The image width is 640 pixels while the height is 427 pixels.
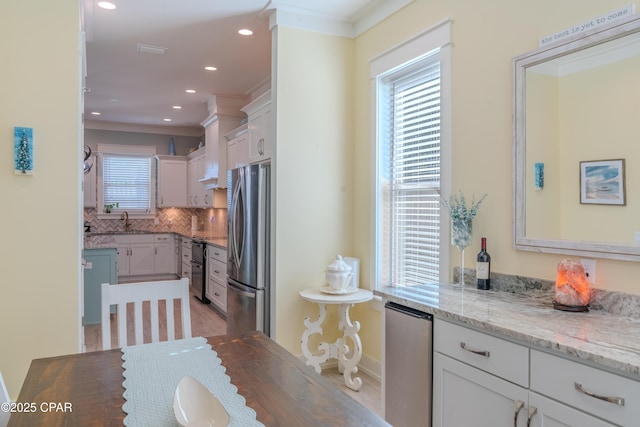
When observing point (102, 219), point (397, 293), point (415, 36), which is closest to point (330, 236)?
point (397, 293)

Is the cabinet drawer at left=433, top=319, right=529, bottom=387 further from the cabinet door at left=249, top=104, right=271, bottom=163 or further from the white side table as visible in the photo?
the cabinet door at left=249, top=104, right=271, bottom=163

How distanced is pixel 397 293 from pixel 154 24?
3062 mm

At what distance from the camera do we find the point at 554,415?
1454mm

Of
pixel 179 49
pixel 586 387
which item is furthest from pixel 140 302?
pixel 179 49

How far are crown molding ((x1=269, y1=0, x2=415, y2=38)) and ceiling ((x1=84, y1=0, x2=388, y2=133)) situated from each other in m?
0.02

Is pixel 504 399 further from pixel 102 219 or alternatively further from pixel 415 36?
pixel 102 219

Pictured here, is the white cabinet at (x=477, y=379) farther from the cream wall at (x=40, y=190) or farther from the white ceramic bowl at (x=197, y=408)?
the cream wall at (x=40, y=190)

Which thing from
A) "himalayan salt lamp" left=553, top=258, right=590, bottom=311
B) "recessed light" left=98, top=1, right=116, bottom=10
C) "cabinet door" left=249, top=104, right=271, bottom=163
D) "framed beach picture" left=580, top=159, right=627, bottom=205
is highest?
"recessed light" left=98, top=1, right=116, bottom=10

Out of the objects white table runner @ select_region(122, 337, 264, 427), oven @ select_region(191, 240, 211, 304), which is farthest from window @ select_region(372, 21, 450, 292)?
oven @ select_region(191, 240, 211, 304)

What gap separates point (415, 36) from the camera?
2.97 metres

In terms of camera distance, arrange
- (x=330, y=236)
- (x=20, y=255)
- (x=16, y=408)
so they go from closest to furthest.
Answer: (x=16, y=408), (x=20, y=255), (x=330, y=236)

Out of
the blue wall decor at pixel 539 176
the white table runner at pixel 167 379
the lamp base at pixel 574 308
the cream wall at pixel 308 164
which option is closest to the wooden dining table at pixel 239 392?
the white table runner at pixel 167 379

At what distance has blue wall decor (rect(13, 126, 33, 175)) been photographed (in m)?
2.67

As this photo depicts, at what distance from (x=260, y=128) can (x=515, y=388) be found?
3.41 m
